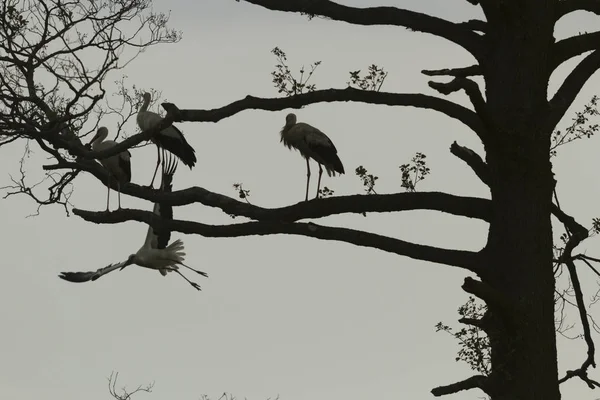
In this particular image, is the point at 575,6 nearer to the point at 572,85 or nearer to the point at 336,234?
the point at 572,85

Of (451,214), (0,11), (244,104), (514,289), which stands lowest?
(514,289)

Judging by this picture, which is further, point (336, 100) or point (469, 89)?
point (336, 100)

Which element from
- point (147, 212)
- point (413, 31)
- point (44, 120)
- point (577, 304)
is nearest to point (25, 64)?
point (44, 120)

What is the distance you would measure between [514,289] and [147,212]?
323 cm

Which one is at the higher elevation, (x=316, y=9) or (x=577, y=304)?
(x=316, y=9)

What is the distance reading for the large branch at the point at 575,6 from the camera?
10102 millimetres

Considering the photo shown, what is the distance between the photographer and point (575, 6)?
1019cm

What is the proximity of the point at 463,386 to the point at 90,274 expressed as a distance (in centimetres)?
660

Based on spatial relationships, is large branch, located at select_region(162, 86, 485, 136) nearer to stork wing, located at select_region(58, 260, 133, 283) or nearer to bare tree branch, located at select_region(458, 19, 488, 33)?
bare tree branch, located at select_region(458, 19, 488, 33)

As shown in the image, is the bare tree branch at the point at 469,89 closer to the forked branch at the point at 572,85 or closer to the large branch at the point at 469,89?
the large branch at the point at 469,89

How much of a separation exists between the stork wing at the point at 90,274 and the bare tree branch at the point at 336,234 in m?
4.19

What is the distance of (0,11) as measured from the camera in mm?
11273

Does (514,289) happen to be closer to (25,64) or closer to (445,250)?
(445,250)

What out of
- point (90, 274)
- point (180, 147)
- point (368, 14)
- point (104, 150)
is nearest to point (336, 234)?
point (368, 14)
